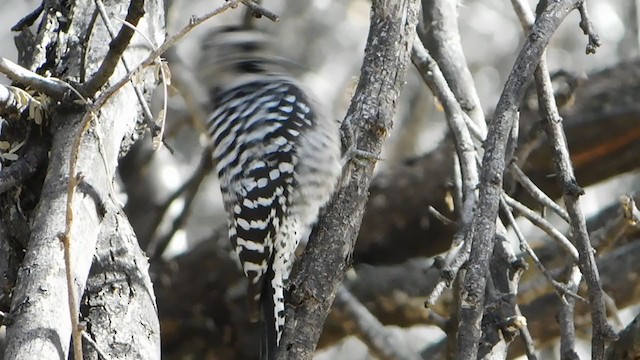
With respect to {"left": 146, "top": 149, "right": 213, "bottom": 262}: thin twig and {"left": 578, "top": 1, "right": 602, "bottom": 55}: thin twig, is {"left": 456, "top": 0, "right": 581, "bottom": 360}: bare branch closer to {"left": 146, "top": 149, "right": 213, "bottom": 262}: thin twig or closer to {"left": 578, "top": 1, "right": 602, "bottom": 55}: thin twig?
{"left": 578, "top": 1, "right": 602, "bottom": 55}: thin twig

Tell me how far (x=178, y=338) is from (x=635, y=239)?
7.57 feet

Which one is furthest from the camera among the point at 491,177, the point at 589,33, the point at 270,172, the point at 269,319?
the point at 270,172

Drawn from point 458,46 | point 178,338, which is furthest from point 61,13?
point 178,338

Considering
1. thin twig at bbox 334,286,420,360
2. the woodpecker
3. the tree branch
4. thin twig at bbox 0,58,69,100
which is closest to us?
thin twig at bbox 0,58,69,100

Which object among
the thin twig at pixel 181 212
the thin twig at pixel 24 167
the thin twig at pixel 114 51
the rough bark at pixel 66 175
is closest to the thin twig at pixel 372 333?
the thin twig at pixel 181 212

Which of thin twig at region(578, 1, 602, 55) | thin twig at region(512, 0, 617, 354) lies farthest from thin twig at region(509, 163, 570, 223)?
thin twig at region(578, 1, 602, 55)

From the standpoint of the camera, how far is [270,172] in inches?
152

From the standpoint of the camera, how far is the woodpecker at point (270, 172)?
363 cm

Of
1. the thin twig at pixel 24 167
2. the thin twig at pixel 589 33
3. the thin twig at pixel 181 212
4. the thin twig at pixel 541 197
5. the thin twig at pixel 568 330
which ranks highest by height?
the thin twig at pixel 181 212

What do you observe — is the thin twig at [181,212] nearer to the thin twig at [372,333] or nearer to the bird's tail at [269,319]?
the thin twig at [372,333]

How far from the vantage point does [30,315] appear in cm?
221

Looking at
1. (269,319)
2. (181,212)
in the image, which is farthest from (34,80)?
(181,212)

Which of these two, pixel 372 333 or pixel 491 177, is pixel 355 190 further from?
pixel 372 333

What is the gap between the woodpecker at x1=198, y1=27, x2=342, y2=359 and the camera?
11.9ft
